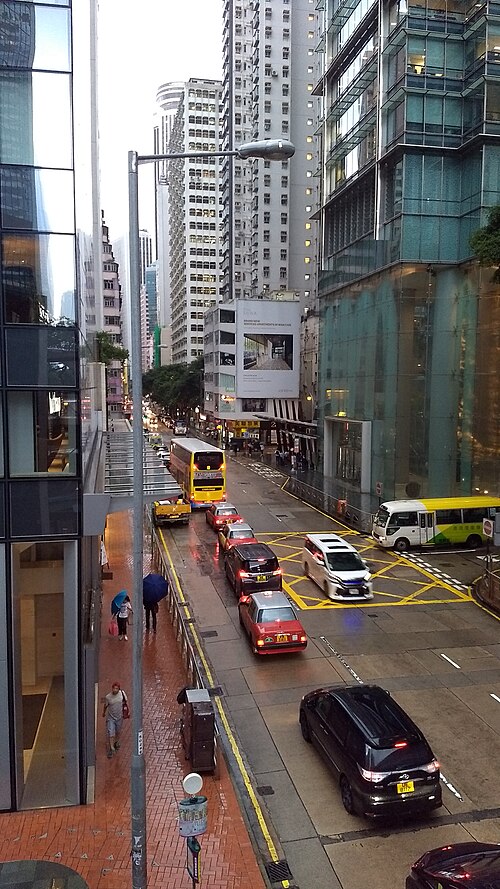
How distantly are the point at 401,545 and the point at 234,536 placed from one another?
282 inches

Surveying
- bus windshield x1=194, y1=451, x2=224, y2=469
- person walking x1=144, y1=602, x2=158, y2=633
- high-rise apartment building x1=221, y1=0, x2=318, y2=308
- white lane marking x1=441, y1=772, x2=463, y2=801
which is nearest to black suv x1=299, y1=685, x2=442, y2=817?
white lane marking x1=441, y1=772, x2=463, y2=801

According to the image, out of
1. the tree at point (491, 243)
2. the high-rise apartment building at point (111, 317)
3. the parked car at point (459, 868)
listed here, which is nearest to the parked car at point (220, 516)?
the tree at point (491, 243)

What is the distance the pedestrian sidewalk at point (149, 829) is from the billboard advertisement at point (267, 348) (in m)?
57.1

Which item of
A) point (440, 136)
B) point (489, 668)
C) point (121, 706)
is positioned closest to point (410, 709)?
point (489, 668)

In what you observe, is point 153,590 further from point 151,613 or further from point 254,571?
point 254,571

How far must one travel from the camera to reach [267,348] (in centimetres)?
6931

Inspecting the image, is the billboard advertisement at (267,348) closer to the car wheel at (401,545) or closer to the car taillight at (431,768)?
the car wheel at (401,545)

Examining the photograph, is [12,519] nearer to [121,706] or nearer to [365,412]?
[121,706]

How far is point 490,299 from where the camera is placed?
33.5 m

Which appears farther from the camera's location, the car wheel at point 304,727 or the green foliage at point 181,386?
the green foliage at point 181,386

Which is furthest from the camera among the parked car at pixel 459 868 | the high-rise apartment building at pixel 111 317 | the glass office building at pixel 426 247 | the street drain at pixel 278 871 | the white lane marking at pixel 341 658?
the high-rise apartment building at pixel 111 317

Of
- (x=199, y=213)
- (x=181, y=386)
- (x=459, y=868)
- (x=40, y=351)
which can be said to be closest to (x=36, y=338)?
(x=40, y=351)

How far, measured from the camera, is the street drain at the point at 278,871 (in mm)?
8562

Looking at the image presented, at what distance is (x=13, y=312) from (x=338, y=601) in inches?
560
